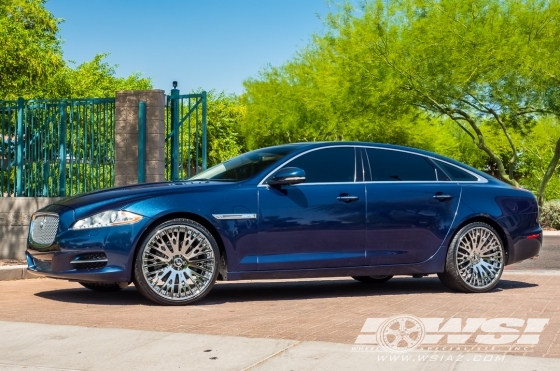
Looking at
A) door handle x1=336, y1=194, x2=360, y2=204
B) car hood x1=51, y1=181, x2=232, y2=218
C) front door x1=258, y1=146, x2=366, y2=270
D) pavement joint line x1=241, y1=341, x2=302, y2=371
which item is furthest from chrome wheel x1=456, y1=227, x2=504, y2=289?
pavement joint line x1=241, y1=341, x2=302, y2=371

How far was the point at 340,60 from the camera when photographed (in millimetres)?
34812

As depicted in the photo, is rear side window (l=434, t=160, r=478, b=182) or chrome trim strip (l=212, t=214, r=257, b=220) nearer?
chrome trim strip (l=212, t=214, r=257, b=220)

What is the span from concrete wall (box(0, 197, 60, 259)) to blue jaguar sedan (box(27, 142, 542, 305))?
4.46m

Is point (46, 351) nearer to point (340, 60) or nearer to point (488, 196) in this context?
point (488, 196)

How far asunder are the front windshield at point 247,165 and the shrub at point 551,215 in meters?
22.2

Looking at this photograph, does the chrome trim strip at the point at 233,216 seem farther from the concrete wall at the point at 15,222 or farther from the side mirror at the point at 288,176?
the concrete wall at the point at 15,222

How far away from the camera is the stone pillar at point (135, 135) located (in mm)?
14547

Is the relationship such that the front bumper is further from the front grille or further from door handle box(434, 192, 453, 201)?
door handle box(434, 192, 453, 201)

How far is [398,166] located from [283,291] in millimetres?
1906

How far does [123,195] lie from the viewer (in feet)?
29.1

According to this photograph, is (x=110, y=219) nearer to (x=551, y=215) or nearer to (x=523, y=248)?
(x=523, y=248)

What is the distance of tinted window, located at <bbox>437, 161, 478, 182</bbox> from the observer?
10289 millimetres

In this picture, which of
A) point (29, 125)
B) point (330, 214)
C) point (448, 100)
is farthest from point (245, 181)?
point (448, 100)

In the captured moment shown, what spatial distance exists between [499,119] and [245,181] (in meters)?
24.9
